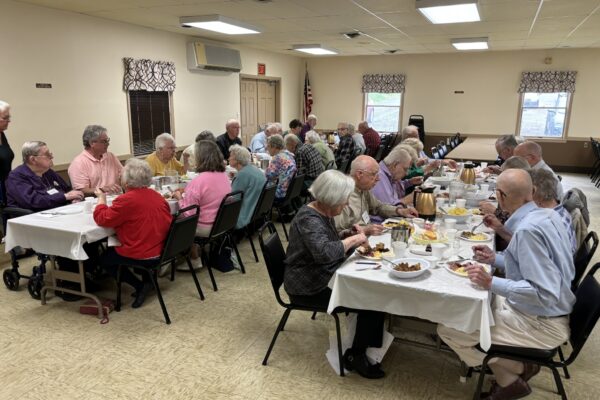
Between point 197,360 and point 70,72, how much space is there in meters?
4.42

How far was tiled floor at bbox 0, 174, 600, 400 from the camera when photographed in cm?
233

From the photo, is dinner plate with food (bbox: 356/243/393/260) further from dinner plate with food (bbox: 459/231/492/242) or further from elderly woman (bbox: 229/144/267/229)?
elderly woman (bbox: 229/144/267/229)

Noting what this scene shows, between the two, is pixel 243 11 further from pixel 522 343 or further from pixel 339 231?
pixel 522 343

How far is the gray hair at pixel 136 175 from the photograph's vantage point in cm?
282

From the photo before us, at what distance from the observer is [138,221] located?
9.51 ft

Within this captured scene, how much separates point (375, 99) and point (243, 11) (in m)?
6.86

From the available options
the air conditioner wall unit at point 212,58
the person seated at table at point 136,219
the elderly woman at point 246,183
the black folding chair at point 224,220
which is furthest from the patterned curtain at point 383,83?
the person seated at table at point 136,219

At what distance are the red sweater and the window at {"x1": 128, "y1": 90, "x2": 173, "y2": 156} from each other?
3.96m

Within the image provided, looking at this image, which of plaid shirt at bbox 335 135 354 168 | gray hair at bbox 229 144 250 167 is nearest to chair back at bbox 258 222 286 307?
gray hair at bbox 229 144 250 167

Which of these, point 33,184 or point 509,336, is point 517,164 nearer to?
point 509,336

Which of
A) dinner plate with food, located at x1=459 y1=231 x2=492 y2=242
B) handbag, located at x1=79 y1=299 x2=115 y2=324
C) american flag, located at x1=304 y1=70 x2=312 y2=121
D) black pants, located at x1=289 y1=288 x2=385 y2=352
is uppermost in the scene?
american flag, located at x1=304 y1=70 x2=312 y2=121

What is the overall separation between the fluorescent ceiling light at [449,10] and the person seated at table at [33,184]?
3.98m

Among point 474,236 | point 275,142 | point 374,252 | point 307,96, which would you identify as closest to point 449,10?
point 275,142

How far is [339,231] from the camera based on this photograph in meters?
2.73
